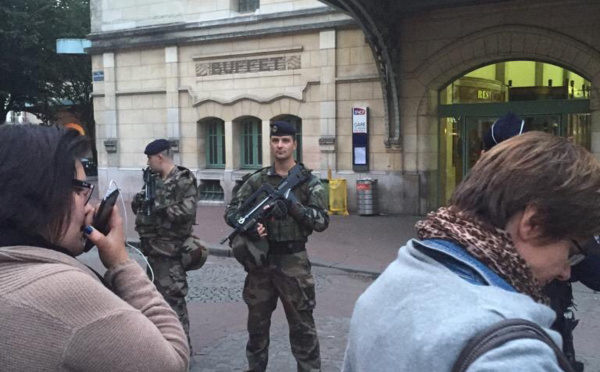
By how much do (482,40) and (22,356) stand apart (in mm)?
13002

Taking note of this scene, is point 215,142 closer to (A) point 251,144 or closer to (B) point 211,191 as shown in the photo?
(A) point 251,144

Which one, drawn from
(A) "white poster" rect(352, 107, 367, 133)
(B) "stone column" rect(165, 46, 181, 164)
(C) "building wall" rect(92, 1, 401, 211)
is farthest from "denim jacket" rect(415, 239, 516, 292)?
(B) "stone column" rect(165, 46, 181, 164)

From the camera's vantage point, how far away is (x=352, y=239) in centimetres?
1173

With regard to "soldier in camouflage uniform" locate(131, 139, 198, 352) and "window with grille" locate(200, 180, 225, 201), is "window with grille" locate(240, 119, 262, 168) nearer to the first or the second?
"window with grille" locate(200, 180, 225, 201)

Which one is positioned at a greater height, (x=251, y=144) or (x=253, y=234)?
(x=251, y=144)

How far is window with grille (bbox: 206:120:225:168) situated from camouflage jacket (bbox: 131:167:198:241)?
11.7 metres

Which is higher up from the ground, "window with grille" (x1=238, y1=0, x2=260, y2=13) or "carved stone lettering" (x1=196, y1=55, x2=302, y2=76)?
"window with grille" (x1=238, y1=0, x2=260, y2=13)

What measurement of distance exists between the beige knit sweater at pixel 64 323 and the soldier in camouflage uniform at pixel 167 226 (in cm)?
389

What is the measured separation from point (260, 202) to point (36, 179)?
3.11 meters

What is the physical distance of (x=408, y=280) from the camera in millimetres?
1322

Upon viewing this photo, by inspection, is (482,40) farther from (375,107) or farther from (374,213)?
(374,213)

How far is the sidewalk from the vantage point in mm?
9891

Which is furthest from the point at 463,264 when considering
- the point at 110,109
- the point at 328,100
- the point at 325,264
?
the point at 110,109

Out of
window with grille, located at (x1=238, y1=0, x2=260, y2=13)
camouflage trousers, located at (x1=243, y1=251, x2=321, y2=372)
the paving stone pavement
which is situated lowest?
the paving stone pavement
